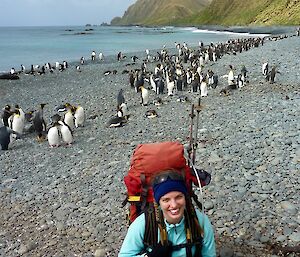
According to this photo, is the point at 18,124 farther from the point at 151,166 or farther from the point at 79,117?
the point at 151,166

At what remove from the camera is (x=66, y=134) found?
1120cm

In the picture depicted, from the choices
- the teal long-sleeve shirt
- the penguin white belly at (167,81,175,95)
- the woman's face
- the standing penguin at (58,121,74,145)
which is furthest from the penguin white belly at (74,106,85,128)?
the woman's face

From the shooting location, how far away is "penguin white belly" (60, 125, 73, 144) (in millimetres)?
11141

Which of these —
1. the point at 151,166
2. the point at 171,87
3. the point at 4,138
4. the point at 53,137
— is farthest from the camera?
the point at 171,87

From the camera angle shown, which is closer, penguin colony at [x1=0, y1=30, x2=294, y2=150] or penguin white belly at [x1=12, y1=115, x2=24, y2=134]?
penguin colony at [x1=0, y1=30, x2=294, y2=150]

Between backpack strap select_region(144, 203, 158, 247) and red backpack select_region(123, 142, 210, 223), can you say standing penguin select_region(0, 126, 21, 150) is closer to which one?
red backpack select_region(123, 142, 210, 223)

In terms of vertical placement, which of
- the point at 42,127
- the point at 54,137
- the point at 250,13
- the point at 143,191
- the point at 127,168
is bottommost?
the point at 42,127

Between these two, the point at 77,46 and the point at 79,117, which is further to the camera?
the point at 77,46

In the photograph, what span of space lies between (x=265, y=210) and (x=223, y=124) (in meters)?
5.33

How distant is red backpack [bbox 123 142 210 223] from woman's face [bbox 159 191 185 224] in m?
0.22

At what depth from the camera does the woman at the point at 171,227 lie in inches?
112

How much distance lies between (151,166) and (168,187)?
0.30 m

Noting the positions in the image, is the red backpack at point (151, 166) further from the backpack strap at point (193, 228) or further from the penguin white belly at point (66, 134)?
the penguin white belly at point (66, 134)

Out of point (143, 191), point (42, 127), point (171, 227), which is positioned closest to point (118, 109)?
point (42, 127)
